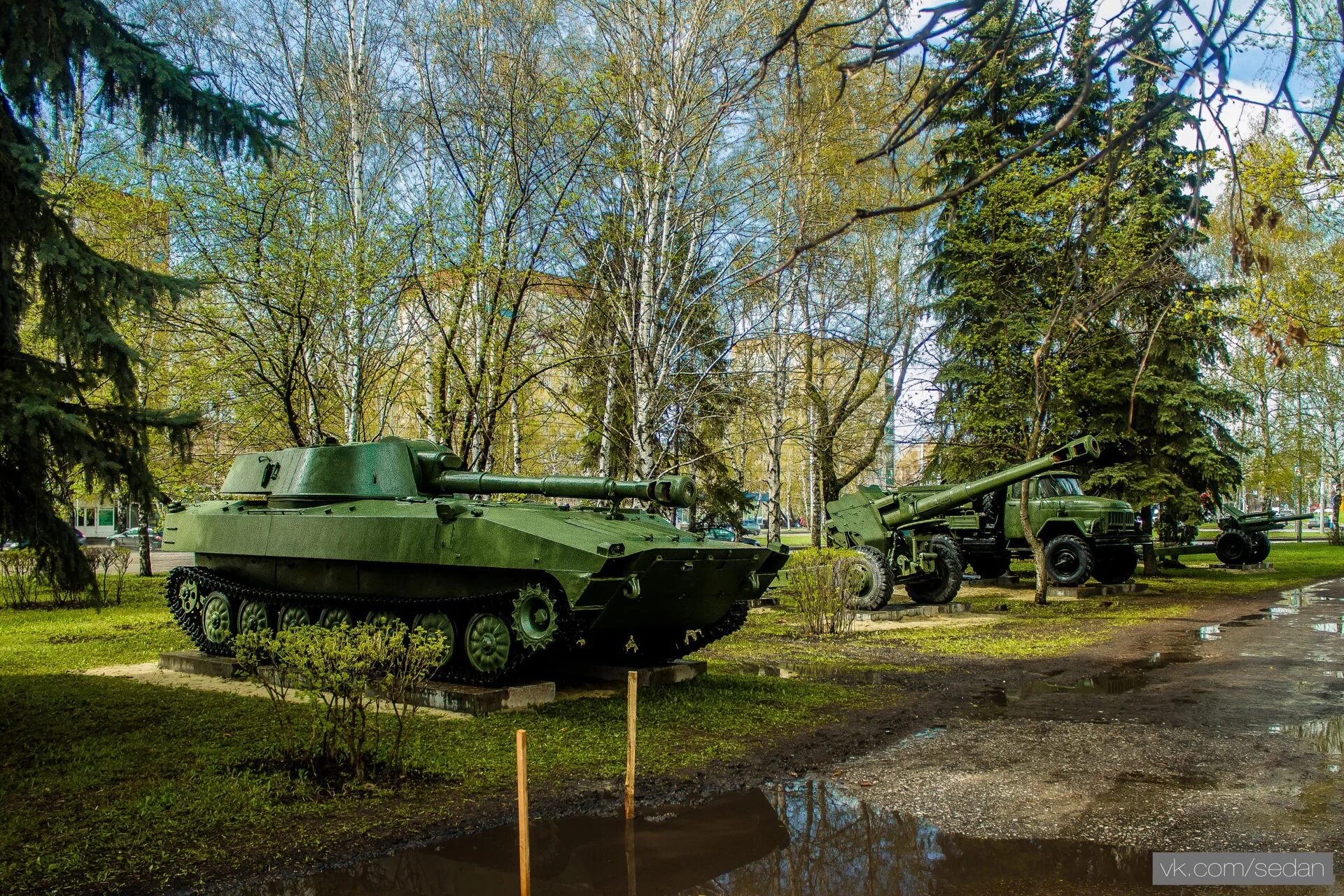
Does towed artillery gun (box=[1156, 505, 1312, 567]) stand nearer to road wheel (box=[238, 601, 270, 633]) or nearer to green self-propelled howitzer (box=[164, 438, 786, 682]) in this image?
green self-propelled howitzer (box=[164, 438, 786, 682])

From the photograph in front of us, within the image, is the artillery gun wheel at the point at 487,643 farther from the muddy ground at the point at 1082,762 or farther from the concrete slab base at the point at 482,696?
the muddy ground at the point at 1082,762

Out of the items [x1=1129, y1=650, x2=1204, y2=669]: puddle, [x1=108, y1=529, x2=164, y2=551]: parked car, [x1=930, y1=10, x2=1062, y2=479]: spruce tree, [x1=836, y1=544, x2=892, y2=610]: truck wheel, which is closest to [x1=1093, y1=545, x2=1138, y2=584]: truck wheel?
[x1=930, y1=10, x2=1062, y2=479]: spruce tree

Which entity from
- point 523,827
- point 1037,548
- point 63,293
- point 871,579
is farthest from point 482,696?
point 1037,548

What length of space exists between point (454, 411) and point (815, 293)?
42.8 feet

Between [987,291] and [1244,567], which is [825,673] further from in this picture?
[1244,567]

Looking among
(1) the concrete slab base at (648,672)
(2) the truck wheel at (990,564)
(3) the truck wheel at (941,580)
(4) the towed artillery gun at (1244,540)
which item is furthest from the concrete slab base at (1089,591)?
(1) the concrete slab base at (648,672)

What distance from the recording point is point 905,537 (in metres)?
18.2

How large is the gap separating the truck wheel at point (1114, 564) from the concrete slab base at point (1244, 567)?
7.03 m

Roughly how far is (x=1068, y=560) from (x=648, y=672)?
13303mm

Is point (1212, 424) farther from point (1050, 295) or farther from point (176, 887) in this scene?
point (176, 887)

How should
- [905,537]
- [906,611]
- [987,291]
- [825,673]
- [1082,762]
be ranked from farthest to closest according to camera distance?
[987,291]
[905,537]
[906,611]
[825,673]
[1082,762]

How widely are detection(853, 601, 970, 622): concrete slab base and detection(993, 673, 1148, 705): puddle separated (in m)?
5.94

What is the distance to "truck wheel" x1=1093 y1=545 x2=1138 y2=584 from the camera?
2166 cm

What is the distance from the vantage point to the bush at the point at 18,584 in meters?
16.7
